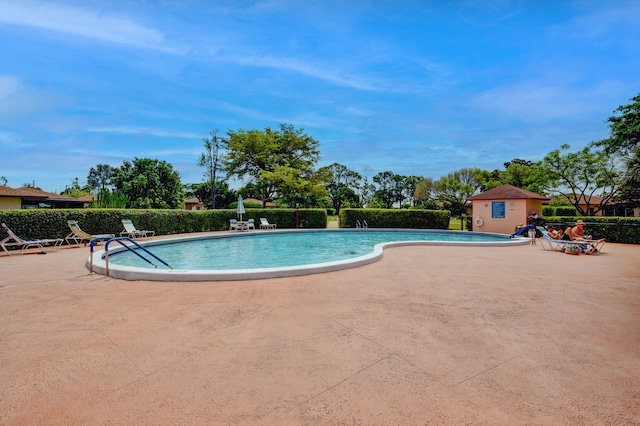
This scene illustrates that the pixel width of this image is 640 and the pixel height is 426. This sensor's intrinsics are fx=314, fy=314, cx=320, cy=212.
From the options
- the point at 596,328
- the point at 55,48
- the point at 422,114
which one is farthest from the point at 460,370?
the point at 422,114

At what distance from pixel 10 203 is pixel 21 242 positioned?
21.9m

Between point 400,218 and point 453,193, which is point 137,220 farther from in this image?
point 453,193

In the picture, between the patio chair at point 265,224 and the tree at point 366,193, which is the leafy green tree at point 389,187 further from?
the patio chair at point 265,224

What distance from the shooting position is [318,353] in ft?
9.85

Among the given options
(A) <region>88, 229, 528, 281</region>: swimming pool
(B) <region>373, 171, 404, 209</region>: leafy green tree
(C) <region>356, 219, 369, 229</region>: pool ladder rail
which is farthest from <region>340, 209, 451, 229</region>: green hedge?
(B) <region>373, 171, 404, 209</region>: leafy green tree

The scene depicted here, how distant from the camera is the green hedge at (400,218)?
73.0 feet

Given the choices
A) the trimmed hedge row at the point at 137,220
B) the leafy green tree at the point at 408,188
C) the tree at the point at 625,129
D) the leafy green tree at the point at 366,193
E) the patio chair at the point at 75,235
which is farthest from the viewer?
the leafy green tree at the point at 408,188

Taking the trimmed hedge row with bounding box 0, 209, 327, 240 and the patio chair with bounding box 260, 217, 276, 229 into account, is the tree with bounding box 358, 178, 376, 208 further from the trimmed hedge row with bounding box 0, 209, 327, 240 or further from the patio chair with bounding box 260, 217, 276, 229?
the patio chair with bounding box 260, 217, 276, 229

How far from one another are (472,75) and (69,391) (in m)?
18.6

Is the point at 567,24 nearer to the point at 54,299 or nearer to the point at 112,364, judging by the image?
the point at 112,364

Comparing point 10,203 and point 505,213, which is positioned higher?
point 10,203

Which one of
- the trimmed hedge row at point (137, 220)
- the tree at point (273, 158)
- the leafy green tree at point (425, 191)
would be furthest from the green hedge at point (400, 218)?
the leafy green tree at point (425, 191)

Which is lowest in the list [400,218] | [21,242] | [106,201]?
[21,242]

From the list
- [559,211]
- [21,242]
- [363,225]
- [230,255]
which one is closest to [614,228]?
[363,225]
